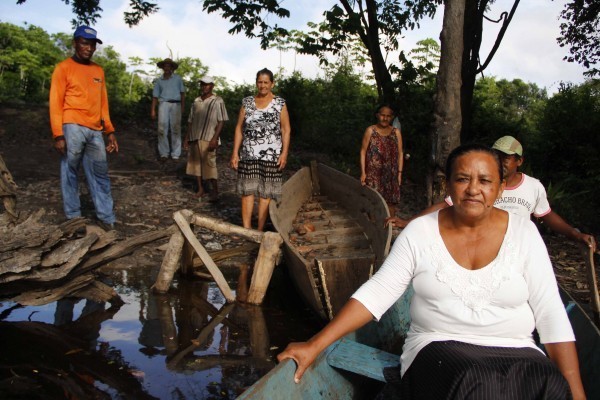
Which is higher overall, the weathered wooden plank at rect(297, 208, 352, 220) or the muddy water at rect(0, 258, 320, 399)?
the weathered wooden plank at rect(297, 208, 352, 220)

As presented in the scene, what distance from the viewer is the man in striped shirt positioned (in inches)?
334

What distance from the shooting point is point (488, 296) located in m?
2.39

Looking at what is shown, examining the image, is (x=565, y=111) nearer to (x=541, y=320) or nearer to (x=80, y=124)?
(x=80, y=124)

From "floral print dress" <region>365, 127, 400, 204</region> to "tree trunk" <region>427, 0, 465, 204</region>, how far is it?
0.53 metres

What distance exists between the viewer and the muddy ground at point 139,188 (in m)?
7.50

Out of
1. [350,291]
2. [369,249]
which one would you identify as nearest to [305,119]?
[369,249]

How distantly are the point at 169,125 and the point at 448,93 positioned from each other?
5.93 m

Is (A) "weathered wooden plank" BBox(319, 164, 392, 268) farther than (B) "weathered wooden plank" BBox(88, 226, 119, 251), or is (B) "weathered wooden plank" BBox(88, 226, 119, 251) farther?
(A) "weathered wooden plank" BBox(319, 164, 392, 268)

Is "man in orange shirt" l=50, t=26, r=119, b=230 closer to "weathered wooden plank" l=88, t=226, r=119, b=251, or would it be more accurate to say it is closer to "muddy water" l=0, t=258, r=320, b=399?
"muddy water" l=0, t=258, r=320, b=399

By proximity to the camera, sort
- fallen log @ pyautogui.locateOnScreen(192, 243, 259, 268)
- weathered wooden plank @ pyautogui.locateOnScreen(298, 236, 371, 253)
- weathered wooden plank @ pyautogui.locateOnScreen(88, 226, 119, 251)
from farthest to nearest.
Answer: fallen log @ pyautogui.locateOnScreen(192, 243, 259, 268) < weathered wooden plank @ pyautogui.locateOnScreen(298, 236, 371, 253) < weathered wooden plank @ pyautogui.locateOnScreen(88, 226, 119, 251)

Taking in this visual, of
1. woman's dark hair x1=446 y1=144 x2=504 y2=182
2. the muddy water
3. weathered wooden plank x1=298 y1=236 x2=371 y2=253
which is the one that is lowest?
the muddy water

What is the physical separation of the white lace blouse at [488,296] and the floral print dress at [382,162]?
466 centimetres

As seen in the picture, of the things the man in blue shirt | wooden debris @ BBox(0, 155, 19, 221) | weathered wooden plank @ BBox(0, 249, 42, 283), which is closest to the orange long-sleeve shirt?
wooden debris @ BBox(0, 155, 19, 221)

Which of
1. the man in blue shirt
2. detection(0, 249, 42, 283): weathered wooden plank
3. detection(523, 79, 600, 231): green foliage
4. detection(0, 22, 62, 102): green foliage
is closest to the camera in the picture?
detection(0, 249, 42, 283): weathered wooden plank
